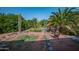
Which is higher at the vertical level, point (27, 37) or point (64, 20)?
point (64, 20)

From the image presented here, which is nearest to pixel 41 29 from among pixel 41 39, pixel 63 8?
pixel 41 39

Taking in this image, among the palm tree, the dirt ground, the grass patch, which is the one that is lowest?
the dirt ground

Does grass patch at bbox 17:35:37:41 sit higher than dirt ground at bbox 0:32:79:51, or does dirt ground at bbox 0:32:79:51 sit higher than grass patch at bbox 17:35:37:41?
grass patch at bbox 17:35:37:41

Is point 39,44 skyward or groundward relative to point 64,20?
groundward

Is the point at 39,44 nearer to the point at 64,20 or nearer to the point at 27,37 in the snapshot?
the point at 27,37

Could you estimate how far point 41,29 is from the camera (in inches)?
160

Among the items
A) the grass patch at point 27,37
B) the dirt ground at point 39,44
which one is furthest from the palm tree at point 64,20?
the grass patch at point 27,37

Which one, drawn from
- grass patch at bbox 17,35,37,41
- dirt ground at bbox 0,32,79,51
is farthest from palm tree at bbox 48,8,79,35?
grass patch at bbox 17,35,37,41

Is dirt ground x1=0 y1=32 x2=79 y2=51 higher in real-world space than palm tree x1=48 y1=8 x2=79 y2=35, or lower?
lower

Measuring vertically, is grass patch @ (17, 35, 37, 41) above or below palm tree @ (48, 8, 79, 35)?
below

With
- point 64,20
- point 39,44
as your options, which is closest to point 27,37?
point 39,44

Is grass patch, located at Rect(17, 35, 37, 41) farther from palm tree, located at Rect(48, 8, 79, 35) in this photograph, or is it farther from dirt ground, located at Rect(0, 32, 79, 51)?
palm tree, located at Rect(48, 8, 79, 35)
